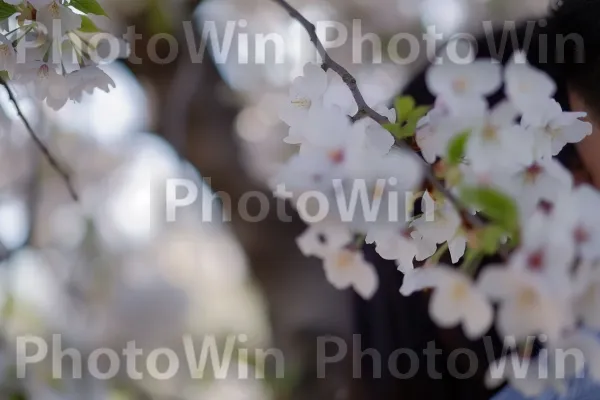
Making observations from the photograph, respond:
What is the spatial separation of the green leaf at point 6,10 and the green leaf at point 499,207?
300 mm

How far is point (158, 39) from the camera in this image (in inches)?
38.7

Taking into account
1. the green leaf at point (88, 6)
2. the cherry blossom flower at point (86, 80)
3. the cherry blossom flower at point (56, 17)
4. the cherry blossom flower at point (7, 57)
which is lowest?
the cherry blossom flower at point (86, 80)

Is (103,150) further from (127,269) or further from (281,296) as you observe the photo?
(281,296)

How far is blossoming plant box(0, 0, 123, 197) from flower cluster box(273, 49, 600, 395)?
0.16 metres

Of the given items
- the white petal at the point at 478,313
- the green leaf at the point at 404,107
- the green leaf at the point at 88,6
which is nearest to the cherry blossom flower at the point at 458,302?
the white petal at the point at 478,313

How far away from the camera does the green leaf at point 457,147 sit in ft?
0.80

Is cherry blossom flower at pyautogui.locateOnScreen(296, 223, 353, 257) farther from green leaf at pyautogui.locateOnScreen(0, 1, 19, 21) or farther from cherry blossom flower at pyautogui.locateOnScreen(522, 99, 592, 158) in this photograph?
green leaf at pyautogui.locateOnScreen(0, 1, 19, 21)

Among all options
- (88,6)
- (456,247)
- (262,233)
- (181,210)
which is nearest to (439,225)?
(456,247)

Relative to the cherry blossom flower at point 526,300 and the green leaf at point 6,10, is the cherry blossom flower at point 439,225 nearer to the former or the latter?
the cherry blossom flower at point 526,300

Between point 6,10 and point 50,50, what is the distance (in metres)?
0.04

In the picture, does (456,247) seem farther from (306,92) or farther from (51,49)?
(51,49)

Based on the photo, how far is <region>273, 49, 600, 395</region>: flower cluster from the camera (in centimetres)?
22

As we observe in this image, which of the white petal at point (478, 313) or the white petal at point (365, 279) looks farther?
the white petal at point (365, 279)

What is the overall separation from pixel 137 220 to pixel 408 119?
0.91m
